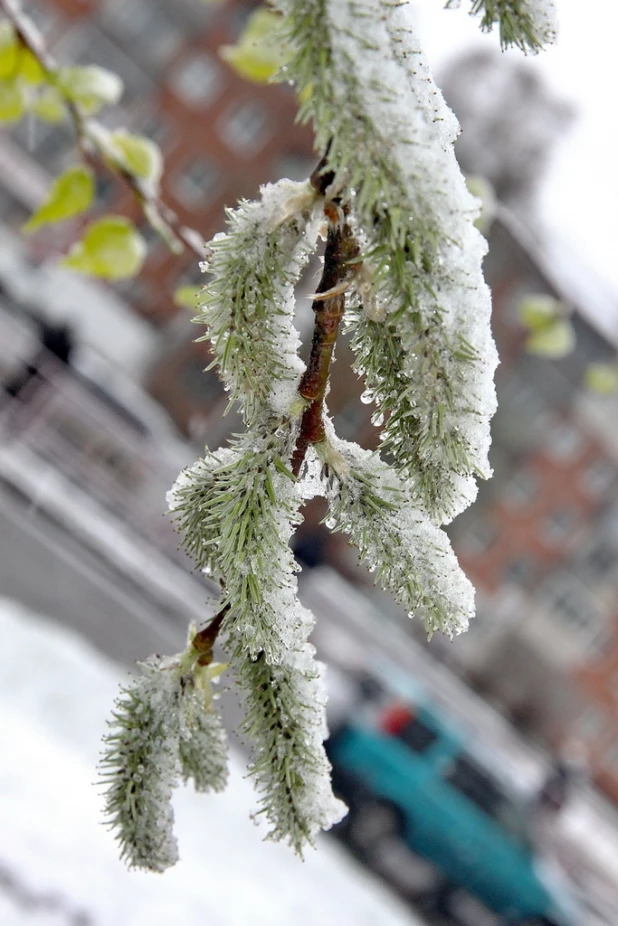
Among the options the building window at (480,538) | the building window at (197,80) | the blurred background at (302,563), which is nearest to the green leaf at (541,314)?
the blurred background at (302,563)

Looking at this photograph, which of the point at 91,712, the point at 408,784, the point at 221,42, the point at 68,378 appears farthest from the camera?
the point at 221,42

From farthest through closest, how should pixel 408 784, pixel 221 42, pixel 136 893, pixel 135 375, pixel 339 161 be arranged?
pixel 221 42 → pixel 135 375 → pixel 408 784 → pixel 136 893 → pixel 339 161

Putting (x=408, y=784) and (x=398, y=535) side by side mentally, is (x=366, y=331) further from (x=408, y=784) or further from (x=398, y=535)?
(x=408, y=784)

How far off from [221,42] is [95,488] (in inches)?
661

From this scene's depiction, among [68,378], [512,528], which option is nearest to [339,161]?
[68,378]

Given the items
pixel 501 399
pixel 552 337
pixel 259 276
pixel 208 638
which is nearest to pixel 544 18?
pixel 259 276

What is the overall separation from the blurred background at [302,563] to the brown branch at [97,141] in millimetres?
513

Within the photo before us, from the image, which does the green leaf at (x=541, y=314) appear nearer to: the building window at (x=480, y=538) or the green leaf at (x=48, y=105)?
the green leaf at (x=48, y=105)

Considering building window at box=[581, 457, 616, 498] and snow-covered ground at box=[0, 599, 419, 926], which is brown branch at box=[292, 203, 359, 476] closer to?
snow-covered ground at box=[0, 599, 419, 926]

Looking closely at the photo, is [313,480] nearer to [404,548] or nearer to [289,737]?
[404,548]

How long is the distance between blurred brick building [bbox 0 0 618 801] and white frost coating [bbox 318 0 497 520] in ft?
61.9

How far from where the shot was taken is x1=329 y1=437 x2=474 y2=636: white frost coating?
2.30 ft

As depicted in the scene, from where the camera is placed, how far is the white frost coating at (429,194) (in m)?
0.47

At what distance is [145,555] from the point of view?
8.71 meters
